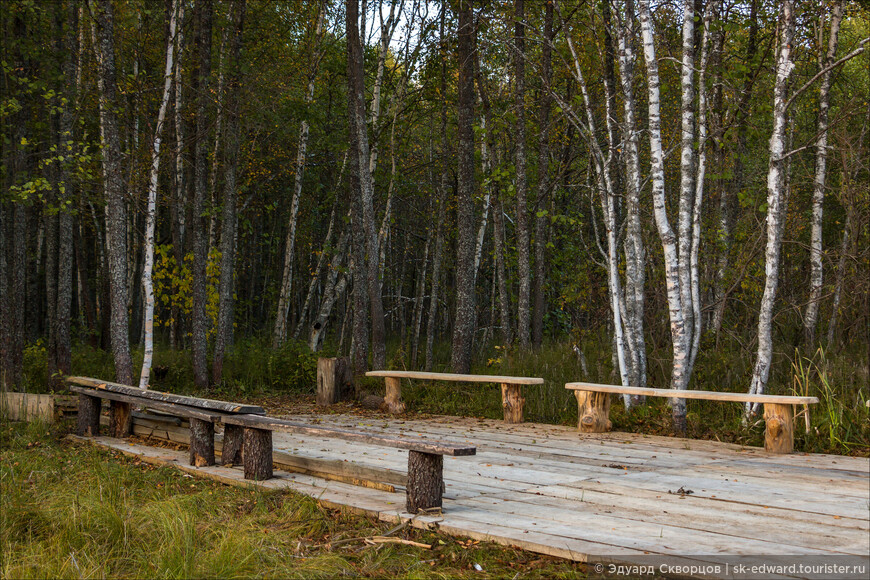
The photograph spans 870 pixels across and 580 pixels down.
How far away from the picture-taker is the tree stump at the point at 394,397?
33.2 feet

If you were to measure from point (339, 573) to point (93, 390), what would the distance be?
5.56 metres

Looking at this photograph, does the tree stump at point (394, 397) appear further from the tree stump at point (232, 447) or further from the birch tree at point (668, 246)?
the birch tree at point (668, 246)

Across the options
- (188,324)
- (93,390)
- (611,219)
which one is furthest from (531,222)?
(93,390)

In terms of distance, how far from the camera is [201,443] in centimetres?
669

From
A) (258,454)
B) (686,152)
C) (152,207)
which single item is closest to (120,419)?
(258,454)

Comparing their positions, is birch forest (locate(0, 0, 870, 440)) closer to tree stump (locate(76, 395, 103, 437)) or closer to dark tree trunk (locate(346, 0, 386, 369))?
dark tree trunk (locate(346, 0, 386, 369))

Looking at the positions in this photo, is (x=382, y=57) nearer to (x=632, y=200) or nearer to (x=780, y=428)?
(x=632, y=200)

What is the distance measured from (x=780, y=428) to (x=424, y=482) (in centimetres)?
382

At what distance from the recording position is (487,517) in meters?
4.69

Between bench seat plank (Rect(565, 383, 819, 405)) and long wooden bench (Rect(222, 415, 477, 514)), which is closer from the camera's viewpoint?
long wooden bench (Rect(222, 415, 477, 514))

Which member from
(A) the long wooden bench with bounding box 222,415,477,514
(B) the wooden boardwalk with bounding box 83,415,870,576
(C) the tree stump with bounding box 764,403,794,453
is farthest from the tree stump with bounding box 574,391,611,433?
(A) the long wooden bench with bounding box 222,415,477,514

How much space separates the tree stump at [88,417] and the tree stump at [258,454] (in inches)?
134

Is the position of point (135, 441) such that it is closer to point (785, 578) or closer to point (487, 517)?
point (487, 517)

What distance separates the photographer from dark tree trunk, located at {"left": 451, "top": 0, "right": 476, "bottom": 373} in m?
11.3
